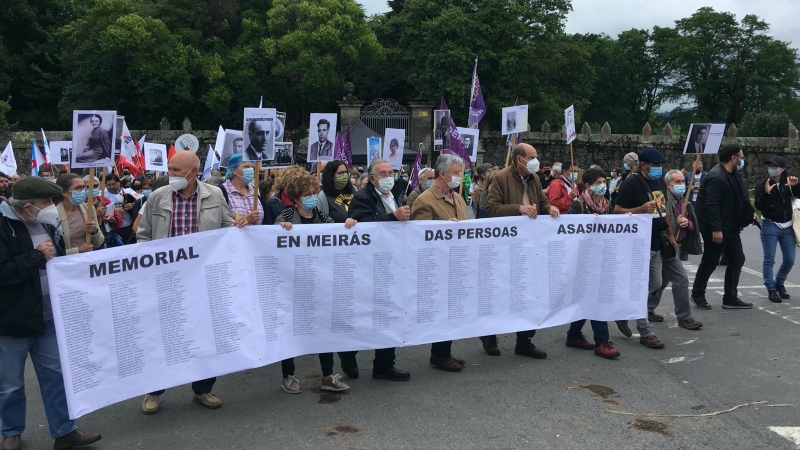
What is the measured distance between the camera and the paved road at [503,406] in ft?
16.9

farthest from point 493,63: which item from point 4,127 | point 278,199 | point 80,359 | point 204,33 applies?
point 80,359

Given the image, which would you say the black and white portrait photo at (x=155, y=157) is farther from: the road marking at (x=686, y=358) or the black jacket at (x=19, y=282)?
the road marking at (x=686, y=358)

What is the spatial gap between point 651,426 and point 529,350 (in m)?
1.92

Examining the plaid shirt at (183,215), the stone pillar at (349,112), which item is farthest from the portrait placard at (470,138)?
the stone pillar at (349,112)

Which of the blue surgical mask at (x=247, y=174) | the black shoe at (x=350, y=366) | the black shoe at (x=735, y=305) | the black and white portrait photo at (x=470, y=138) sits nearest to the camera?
the black shoe at (x=350, y=366)

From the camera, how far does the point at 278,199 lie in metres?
7.14

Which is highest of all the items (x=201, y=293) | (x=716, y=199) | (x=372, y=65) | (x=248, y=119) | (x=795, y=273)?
(x=372, y=65)

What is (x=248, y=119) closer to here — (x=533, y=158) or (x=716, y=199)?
(x=533, y=158)

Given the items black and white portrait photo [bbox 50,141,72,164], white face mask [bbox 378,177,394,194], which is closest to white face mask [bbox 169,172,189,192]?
white face mask [bbox 378,177,394,194]

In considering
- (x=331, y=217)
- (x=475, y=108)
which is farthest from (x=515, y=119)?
(x=331, y=217)

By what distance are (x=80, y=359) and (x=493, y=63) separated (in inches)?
1411

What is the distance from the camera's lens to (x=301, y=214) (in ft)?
20.4

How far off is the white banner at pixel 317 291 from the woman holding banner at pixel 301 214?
0.28 m

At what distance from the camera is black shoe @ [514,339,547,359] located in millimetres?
7168
